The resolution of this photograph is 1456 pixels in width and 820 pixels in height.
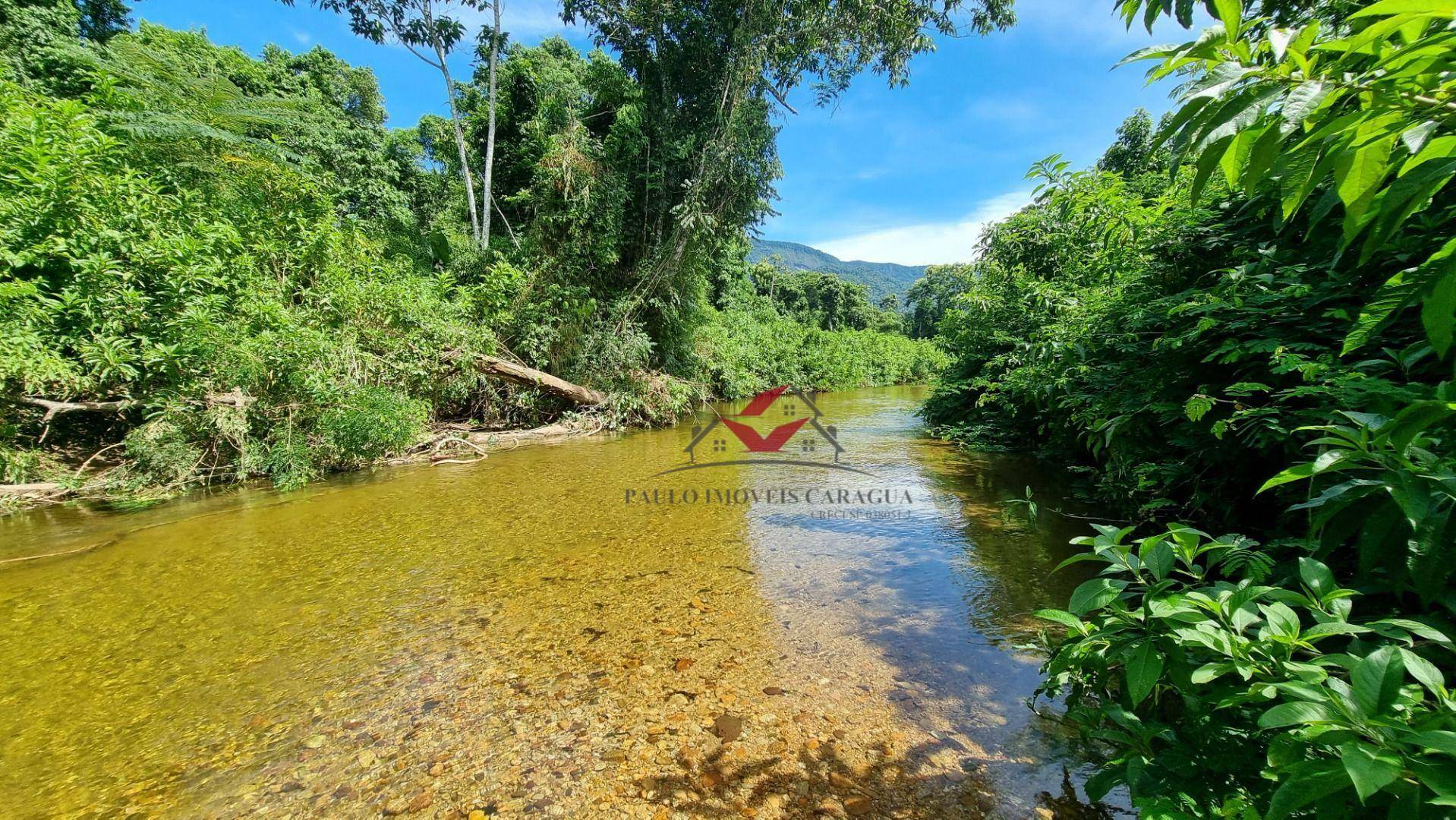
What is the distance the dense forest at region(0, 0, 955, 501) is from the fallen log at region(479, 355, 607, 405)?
0.27m

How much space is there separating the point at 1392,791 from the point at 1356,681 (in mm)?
163

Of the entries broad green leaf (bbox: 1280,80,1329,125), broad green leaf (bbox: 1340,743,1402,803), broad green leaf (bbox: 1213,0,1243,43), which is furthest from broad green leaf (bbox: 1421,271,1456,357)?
broad green leaf (bbox: 1340,743,1402,803)

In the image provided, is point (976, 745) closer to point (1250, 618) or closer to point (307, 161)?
point (1250, 618)

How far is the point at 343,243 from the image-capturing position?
27.6 feet

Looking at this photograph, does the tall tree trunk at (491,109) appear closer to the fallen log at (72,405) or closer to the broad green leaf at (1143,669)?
the fallen log at (72,405)

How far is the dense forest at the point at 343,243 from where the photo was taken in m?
5.36

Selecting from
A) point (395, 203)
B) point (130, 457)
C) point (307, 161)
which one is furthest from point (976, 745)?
point (395, 203)

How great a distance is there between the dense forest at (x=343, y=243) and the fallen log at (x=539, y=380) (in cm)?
27

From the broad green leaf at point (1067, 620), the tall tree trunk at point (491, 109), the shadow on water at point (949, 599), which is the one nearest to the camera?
the broad green leaf at point (1067, 620)

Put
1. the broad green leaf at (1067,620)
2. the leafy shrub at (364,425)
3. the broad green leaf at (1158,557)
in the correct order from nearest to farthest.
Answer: the broad green leaf at (1158,557) < the broad green leaf at (1067,620) < the leafy shrub at (364,425)

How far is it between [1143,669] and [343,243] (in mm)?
10803

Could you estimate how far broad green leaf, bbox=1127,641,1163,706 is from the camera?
3.70ft

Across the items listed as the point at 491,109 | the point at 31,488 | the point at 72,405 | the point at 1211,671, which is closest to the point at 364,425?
the point at 72,405

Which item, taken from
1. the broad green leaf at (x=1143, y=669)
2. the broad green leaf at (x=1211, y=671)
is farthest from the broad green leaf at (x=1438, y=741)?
the broad green leaf at (x=1143, y=669)
